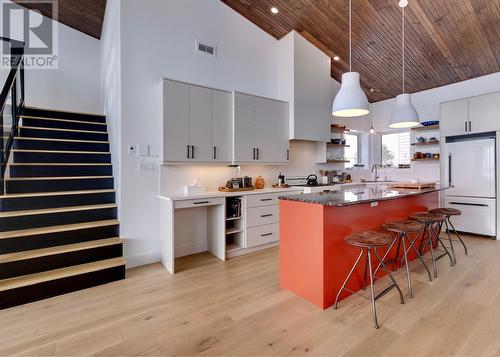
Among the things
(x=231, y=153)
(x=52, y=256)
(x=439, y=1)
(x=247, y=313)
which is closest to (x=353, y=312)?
(x=247, y=313)

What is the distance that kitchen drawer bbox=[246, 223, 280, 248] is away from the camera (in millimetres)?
3652

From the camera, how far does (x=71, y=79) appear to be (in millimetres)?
5453

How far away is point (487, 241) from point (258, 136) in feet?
13.9

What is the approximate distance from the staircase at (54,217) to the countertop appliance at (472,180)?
18.6 ft

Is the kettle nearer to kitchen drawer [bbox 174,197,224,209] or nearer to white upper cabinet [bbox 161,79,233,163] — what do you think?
white upper cabinet [bbox 161,79,233,163]

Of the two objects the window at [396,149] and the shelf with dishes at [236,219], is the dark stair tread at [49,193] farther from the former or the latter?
the window at [396,149]

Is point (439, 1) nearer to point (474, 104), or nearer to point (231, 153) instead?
point (474, 104)

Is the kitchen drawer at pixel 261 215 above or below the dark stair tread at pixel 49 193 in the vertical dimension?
below

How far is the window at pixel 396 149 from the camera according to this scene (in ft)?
19.1

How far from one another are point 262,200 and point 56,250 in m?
2.58

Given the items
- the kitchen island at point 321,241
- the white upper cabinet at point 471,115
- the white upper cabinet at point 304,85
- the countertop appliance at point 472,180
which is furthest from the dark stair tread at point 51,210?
the white upper cabinet at point 471,115

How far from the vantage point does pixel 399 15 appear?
364cm

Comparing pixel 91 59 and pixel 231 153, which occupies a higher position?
pixel 91 59

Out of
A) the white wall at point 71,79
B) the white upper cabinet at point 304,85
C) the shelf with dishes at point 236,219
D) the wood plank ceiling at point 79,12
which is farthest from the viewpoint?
the white wall at point 71,79
